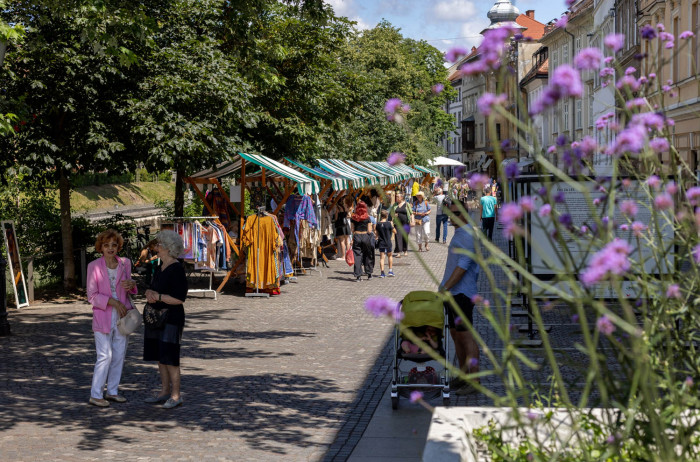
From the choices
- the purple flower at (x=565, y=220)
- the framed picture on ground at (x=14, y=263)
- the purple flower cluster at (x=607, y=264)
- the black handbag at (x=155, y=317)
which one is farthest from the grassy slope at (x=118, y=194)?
the purple flower cluster at (x=607, y=264)

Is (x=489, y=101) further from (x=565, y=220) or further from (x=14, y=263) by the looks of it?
(x=14, y=263)

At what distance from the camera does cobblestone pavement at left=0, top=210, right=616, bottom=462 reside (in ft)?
24.0

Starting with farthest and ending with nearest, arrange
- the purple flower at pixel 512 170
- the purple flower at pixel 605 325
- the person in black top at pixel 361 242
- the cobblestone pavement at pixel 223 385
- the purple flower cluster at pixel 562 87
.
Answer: the person in black top at pixel 361 242 → the cobblestone pavement at pixel 223 385 → the purple flower at pixel 512 170 → the purple flower at pixel 605 325 → the purple flower cluster at pixel 562 87

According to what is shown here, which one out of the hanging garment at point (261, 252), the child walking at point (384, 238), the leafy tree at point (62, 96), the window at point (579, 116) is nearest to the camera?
the leafy tree at point (62, 96)

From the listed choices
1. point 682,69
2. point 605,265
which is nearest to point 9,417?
point 605,265


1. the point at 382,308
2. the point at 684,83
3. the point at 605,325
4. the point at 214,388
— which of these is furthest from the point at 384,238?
the point at 605,325

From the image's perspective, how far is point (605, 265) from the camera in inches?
89.7

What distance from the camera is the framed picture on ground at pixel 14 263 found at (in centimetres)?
1576

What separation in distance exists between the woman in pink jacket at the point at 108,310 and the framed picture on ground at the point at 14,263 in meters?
7.38

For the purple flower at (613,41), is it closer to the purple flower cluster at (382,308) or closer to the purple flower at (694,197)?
the purple flower at (694,197)

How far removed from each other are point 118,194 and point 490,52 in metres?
64.9

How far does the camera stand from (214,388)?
31.1 ft

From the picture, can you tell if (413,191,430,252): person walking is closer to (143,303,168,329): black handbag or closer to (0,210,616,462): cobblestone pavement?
(0,210,616,462): cobblestone pavement

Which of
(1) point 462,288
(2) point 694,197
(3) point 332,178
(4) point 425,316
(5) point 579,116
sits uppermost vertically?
(5) point 579,116
